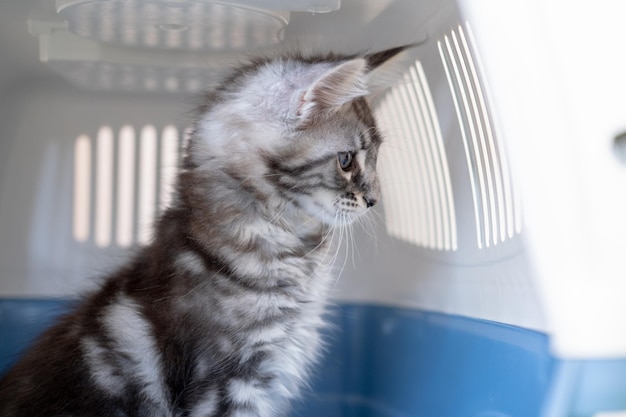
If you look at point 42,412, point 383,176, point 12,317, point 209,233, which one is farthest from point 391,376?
point 12,317

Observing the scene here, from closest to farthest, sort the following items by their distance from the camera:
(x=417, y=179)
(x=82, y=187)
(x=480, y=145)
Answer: (x=480, y=145)
(x=417, y=179)
(x=82, y=187)

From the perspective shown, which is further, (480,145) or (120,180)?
(120,180)

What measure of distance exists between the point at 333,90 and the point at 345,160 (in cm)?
14

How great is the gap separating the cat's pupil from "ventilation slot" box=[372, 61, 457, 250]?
0.19 meters

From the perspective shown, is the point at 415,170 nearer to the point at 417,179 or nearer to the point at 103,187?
the point at 417,179

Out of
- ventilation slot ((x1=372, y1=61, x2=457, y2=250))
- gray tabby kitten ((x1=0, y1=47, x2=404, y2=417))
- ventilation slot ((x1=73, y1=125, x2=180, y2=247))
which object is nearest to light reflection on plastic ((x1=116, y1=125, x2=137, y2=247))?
ventilation slot ((x1=73, y1=125, x2=180, y2=247))

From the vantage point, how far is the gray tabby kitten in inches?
48.4

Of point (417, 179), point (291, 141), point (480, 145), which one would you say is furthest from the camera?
point (417, 179)

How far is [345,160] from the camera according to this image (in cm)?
134

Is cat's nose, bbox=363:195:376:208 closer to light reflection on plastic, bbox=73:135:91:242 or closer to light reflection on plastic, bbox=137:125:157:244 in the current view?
light reflection on plastic, bbox=137:125:157:244

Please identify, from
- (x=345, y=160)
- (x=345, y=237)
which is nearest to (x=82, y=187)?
(x=345, y=237)

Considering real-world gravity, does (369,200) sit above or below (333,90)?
below

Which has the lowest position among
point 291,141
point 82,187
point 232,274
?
point 232,274

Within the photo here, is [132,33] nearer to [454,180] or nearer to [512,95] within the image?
[454,180]
